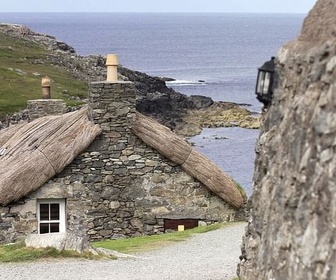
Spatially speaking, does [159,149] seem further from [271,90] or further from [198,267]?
[271,90]

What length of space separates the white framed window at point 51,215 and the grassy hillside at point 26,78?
41.3m

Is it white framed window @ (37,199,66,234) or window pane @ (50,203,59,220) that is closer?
white framed window @ (37,199,66,234)

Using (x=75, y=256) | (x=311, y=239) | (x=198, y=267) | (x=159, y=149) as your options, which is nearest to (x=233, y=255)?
(x=198, y=267)

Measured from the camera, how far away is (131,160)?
23.7m

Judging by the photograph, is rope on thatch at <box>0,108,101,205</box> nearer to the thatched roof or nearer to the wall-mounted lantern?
the thatched roof

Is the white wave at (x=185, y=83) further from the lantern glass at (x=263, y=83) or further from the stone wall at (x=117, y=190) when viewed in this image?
the lantern glass at (x=263, y=83)

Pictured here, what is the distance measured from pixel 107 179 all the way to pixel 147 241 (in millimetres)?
2598

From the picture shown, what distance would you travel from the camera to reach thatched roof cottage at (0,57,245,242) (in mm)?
22938

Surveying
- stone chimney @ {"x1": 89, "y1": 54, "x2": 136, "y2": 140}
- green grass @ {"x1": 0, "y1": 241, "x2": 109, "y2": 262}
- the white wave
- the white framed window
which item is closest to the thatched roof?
stone chimney @ {"x1": 89, "y1": 54, "x2": 136, "y2": 140}

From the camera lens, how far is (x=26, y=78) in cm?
8606

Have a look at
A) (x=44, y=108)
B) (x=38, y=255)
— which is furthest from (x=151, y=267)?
(x=44, y=108)

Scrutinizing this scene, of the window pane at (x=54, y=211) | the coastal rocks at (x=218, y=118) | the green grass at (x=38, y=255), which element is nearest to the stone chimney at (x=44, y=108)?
the window pane at (x=54, y=211)

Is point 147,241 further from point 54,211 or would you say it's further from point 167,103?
point 167,103

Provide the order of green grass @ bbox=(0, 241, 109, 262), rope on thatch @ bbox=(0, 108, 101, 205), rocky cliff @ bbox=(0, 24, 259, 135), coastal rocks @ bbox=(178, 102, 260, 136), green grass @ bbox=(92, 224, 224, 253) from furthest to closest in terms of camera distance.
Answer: rocky cliff @ bbox=(0, 24, 259, 135)
coastal rocks @ bbox=(178, 102, 260, 136)
rope on thatch @ bbox=(0, 108, 101, 205)
green grass @ bbox=(92, 224, 224, 253)
green grass @ bbox=(0, 241, 109, 262)
